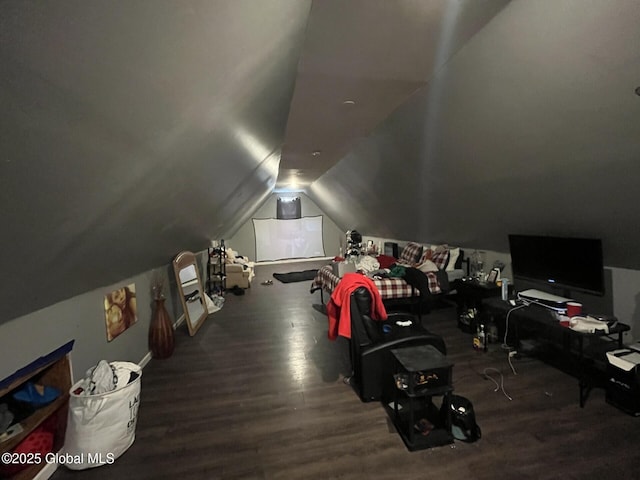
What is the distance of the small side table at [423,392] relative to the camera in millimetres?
1985

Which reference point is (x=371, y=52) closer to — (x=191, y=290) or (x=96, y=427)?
(x=96, y=427)

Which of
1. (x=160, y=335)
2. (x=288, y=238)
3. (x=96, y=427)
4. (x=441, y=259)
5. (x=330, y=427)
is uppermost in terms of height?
(x=288, y=238)

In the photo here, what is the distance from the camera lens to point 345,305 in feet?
8.43

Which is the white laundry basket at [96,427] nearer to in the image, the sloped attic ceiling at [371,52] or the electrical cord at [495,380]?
the sloped attic ceiling at [371,52]

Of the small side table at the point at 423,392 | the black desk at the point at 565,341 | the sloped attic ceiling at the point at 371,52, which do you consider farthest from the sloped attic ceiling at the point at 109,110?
the black desk at the point at 565,341

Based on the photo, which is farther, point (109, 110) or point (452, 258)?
point (452, 258)

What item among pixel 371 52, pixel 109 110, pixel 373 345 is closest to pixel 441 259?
pixel 373 345

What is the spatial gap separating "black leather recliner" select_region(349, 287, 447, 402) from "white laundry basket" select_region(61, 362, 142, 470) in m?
1.71

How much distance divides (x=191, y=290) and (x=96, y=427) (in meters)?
2.85

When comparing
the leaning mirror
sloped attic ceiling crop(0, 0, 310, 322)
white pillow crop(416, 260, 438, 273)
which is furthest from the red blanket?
the leaning mirror

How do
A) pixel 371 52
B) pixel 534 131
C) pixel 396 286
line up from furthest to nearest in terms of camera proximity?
pixel 396 286 < pixel 534 131 < pixel 371 52

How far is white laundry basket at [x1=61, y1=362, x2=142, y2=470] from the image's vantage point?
6.04ft

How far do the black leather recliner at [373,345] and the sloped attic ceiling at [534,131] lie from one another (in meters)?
1.65

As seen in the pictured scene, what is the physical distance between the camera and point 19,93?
0.69 metres
